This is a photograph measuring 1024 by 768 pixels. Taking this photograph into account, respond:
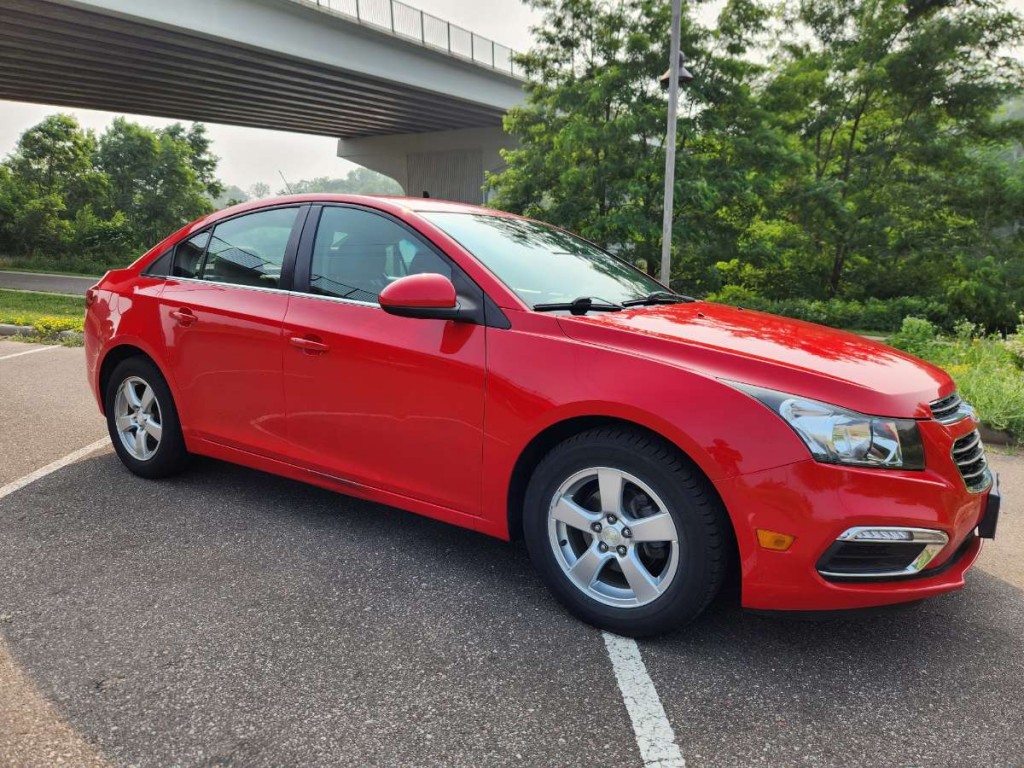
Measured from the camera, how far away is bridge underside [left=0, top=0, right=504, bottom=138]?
62.7 ft

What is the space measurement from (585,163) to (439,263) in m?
13.7

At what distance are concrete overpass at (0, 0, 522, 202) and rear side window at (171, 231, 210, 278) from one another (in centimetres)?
1723

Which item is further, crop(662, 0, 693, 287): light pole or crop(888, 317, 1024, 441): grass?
crop(662, 0, 693, 287): light pole

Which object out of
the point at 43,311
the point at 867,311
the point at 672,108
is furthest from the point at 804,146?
the point at 43,311

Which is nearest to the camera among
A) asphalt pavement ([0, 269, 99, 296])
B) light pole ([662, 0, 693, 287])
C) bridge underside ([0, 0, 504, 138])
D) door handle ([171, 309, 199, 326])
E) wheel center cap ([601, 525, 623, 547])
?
wheel center cap ([601, 525, 623, 547])

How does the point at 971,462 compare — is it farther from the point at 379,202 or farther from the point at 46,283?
the point at 46,283

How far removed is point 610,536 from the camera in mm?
2602

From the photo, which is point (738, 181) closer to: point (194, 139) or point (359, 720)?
point (359, 720)

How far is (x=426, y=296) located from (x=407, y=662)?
1.31 m

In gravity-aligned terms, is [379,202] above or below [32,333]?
above

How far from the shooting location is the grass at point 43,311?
9.76 metres

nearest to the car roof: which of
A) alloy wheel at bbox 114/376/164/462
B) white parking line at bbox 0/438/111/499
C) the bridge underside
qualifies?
alloy wheel at bbox 114/376/164/462

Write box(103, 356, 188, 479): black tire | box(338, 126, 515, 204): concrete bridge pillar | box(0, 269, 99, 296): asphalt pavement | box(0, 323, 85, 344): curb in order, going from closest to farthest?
box(103, 356, 188, 479): black tire < box(0, 323, 85, 344): curb < box(0, 269, 99, 296): asphalt pavement < box(338, 126, 515, 204): concrete bridge pillar

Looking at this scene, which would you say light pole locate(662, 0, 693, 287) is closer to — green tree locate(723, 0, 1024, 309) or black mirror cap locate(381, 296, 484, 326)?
green tree locate(723, 0, 1024, 309)
